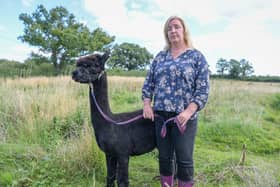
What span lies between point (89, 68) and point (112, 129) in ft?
2.31

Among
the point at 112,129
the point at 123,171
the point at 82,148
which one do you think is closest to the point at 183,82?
the point at 112,129

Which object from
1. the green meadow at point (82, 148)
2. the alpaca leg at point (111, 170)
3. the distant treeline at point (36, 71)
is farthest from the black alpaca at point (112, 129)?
the distant treeline at point (36, 71)

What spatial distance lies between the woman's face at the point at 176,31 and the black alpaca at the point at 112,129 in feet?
2.39

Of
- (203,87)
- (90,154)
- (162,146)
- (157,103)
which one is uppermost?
(203,87)

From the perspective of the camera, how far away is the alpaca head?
2539mm

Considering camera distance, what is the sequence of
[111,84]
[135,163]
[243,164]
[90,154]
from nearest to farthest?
[90,154]
[243,164]
[135,163]
[111,84]

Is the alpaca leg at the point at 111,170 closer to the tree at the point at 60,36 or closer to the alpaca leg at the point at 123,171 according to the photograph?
the alpaca leg at the point at 123,171

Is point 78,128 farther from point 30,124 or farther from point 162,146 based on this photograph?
point 162,146

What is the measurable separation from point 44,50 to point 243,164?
2366cm

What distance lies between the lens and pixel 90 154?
134 inches

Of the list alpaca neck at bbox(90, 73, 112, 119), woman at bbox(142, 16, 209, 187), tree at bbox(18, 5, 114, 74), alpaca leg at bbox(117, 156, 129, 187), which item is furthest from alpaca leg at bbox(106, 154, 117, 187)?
tree at bbox(18, 5, 114, 74)

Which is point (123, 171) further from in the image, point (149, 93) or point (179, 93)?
point (179, 93)

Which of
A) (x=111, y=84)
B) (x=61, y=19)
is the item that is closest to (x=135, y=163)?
(x=111, y=84)

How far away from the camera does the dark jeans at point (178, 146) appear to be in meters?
2.32
